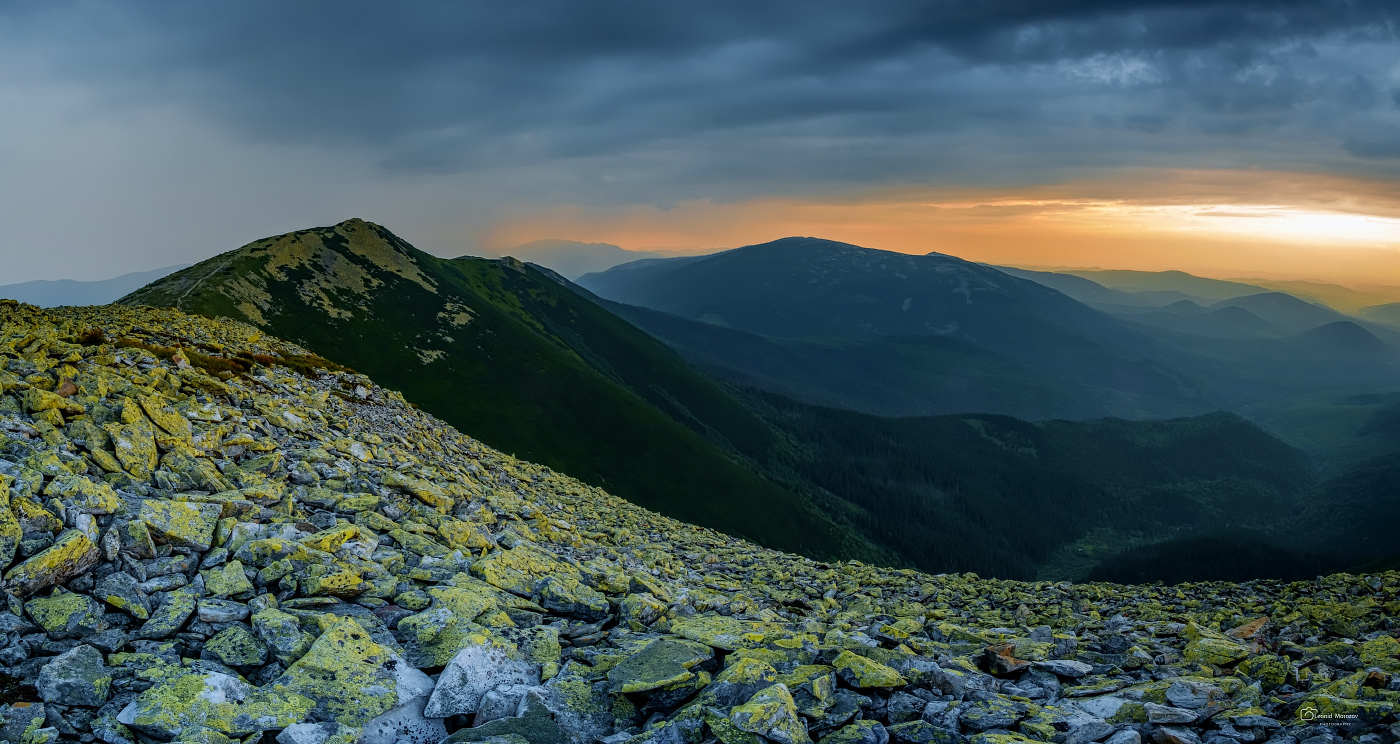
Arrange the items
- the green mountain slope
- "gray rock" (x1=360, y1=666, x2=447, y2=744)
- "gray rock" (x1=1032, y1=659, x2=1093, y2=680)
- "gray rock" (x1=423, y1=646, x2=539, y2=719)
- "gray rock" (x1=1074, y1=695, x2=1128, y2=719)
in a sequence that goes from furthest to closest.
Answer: the green mountain slope → "gray rock" (x1=1032, y1=659, x2=1093, y2=680) → "gray rock" (x1=1074, y1=695, x2=1128, y2=719) → "gray rock" (x1=423, y1=646, x2=539, y2=719) → "gray rock" (x1=360, y1=666, x2=447, y2=744)

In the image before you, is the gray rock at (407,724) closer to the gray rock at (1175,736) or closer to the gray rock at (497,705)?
the gray rock at (497,705)

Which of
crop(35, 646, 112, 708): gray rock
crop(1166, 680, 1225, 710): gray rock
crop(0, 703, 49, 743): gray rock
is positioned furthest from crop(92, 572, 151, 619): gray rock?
crop(1166, 680, 1225, 710): gray rock

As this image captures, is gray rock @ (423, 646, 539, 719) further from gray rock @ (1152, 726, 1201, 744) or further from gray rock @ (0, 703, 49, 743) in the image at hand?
gray rock @ (1152, 726, 1201, 744)

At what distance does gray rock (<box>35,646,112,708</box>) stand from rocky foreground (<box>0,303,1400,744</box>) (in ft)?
0.13

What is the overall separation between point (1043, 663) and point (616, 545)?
25677 mm

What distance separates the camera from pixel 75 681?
37.2 feet

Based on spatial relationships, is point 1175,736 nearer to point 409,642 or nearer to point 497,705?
point 497,705

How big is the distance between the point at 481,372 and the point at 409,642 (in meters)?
144

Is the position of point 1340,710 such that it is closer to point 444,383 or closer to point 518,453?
point 518,453

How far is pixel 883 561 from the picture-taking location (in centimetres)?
18062

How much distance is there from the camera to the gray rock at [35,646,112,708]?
11070mm

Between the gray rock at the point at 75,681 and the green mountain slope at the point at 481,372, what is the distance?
361ft

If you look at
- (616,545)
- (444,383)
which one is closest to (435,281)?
(444,383)

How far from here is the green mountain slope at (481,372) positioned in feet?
412
